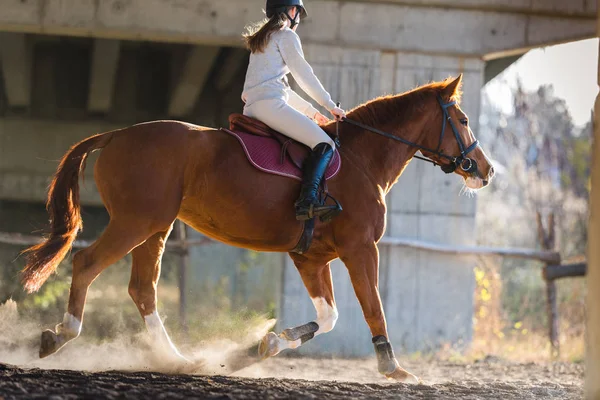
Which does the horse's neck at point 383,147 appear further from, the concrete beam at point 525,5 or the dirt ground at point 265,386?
the concrete beam at point 525,5

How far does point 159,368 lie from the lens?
24.3 feet

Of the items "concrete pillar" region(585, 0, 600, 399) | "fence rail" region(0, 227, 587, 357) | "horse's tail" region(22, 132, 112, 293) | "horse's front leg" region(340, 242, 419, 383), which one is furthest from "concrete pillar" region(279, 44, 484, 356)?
"concrete pillar" region(585, 0, 600, 399)

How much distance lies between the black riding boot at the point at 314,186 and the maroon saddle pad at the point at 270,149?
0.32ft

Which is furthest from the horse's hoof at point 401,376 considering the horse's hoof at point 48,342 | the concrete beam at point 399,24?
the concrete beam at point 399,24

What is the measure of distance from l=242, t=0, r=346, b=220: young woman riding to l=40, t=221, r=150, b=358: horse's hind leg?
1.27 meters

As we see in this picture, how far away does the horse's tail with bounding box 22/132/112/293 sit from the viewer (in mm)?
6879

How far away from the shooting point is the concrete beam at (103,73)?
47.5 ft

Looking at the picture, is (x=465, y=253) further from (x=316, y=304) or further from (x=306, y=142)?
(x=306, y=142)

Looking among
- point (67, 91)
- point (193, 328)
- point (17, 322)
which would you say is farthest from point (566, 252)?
point (17, 322)

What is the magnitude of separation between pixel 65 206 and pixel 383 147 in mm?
2539

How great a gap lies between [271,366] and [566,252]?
12.9 metres

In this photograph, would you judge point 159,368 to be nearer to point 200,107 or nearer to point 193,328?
point 193,328

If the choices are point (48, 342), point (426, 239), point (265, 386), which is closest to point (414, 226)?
point (426, 239)

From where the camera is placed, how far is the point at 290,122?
7.23 m
